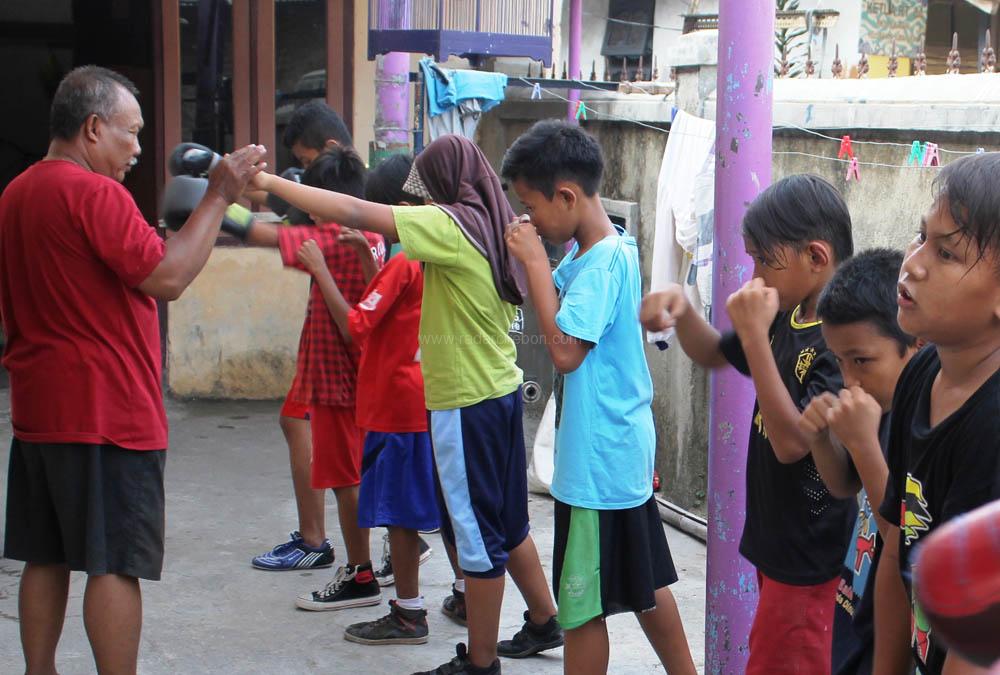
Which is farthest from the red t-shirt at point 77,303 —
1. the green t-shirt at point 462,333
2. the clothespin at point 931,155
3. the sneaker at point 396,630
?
the clothespin at point 931,155

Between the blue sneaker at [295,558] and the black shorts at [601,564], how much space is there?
1791mm

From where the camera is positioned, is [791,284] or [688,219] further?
[688,219]

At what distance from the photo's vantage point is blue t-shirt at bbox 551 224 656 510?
2.99 meters

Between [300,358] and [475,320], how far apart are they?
121cm

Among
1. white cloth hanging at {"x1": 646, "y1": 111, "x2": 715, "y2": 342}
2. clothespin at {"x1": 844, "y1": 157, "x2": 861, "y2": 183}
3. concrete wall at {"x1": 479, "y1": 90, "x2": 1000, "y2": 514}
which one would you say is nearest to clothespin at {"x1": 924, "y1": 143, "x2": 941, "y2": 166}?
concrete wall at {"x1": 479, "y1": 90, "x2": 1000, "y2": 514}

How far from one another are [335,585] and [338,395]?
70 centimetres

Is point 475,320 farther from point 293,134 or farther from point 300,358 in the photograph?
point 293,134

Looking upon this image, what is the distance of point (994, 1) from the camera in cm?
1307

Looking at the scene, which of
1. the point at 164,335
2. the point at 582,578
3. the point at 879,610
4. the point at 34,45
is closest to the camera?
the point at 879,610

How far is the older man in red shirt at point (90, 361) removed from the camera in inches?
120

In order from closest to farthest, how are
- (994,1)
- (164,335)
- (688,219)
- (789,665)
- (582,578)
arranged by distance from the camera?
(789,665) → (582,578) → (688,219) → (164,335) → (994,1)

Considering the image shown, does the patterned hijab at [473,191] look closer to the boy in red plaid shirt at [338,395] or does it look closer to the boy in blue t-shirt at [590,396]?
the boy in blue t-shirt at [590,396]

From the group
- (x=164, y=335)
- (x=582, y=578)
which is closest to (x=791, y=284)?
(x=582, y=578)

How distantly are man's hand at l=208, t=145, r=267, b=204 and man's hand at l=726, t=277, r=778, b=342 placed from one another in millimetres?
1419
